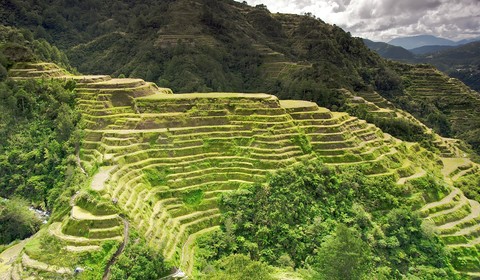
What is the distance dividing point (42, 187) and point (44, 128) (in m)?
6.67

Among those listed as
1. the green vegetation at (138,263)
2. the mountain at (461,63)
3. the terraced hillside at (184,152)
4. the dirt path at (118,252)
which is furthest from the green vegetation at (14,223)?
the mountain at (461,63)

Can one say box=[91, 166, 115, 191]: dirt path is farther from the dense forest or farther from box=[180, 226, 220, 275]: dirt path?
the dense forest

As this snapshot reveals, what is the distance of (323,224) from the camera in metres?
25.0

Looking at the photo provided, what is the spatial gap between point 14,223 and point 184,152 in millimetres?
11983

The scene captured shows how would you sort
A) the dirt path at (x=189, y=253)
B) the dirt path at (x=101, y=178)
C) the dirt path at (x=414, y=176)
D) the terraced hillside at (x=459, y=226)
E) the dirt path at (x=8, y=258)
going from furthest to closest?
the dirt path at (x=414, y=176) → the terraced hillside at (x=459, y=226) → the dirt path at (x=101, y=178) → the dirt path at (x=189, y=253) → the dirt path at (x=8, y=258)

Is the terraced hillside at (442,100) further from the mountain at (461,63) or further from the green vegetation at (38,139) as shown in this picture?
the green vegetation at (38,139)

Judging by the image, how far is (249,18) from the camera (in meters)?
91.7

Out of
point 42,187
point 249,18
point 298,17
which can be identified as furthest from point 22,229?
point 298,17

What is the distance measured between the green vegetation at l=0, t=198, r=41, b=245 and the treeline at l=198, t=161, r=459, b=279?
11295mm

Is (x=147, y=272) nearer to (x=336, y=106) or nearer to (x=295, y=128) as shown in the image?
(x=295, y=128)

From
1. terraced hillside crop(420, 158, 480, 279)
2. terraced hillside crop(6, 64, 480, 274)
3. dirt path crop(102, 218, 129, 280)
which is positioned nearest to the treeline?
terraced hillside crop(420, 158, 480, 279)

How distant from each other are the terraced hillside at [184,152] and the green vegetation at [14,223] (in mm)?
4334

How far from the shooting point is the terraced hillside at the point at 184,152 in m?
21.1

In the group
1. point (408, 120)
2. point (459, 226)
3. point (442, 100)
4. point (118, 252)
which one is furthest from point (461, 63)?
point (118, 252)
